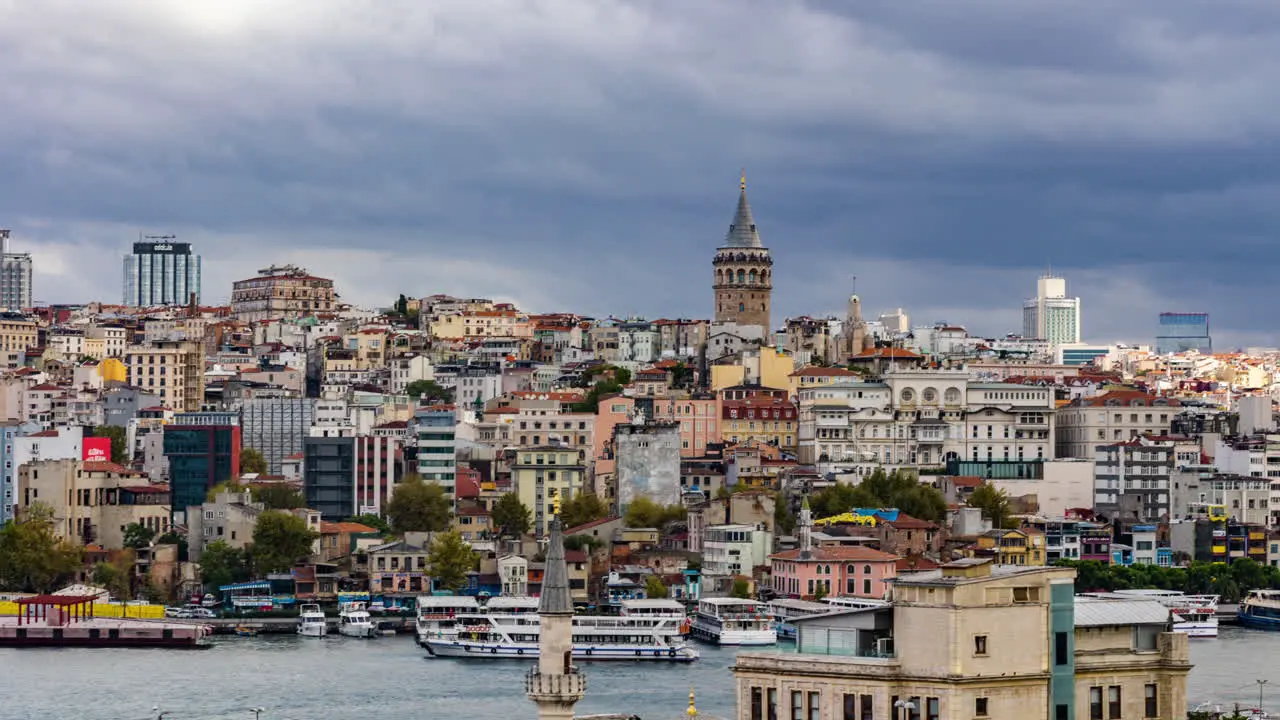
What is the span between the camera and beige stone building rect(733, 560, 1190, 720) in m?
18.8

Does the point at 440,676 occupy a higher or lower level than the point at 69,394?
lower

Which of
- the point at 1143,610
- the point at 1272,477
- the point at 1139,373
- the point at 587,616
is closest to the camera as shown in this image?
the point at 1143,610

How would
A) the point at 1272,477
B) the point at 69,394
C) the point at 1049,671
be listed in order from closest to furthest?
1. the point at 1049,671
2. the point at 1272,477
3. the point at 69,394

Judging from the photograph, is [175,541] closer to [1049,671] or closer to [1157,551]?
[1157,551]

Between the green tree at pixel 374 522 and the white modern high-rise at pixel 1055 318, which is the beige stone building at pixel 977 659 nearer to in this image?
the green tree at pixel 374 522

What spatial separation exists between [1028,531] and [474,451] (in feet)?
62.1

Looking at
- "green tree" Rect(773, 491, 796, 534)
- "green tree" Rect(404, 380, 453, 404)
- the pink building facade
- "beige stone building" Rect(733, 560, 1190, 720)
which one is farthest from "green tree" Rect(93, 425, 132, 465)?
"beige stone building" Rect(733, 560, 1190, 720)

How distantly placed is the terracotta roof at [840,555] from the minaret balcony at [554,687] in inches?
1584

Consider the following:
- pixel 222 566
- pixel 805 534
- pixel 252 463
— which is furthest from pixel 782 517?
pixel 252 463

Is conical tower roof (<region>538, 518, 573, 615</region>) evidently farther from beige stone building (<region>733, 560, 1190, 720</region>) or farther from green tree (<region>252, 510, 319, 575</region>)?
green tree (<region>252, 510, 319, 575</region>)

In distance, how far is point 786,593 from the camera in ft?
204

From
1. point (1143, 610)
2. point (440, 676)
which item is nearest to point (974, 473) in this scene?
point (440, 676)

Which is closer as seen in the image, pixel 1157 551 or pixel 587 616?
pixel 587 616

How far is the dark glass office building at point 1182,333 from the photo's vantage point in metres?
179
